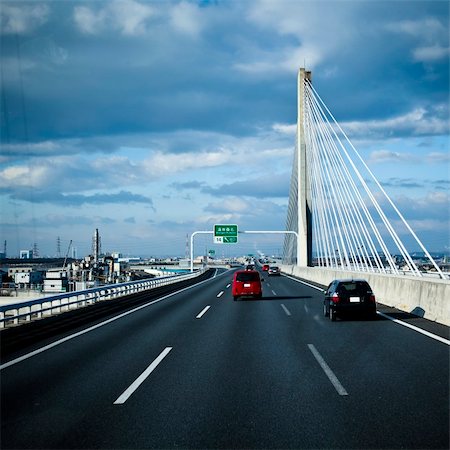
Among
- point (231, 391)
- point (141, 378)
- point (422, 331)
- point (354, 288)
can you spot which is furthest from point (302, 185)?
point (231, 391)

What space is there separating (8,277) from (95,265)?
14816 millimetres

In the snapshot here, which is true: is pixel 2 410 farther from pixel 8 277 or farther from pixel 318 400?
pixel 8 277

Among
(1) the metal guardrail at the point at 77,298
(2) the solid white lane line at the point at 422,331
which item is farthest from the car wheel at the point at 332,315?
(1) the metal guardrail at the point at 77,298

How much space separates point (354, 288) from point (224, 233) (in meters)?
44.0

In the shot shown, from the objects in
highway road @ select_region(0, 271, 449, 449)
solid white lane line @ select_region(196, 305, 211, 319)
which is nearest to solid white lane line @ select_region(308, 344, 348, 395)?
highway road @ select_region(0, 271, 449, 449)

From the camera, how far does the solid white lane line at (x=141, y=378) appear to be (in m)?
7.21

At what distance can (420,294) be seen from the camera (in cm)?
1709

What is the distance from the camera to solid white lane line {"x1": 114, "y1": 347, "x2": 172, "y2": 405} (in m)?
7.21

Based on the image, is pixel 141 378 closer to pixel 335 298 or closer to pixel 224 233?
pixel 335 298

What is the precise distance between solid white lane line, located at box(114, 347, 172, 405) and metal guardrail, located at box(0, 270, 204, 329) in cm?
470

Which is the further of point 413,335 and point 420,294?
point 420,294

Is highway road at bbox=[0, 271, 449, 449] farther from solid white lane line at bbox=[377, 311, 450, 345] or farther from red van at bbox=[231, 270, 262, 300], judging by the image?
red van at bbox=[231, 270, 262, 300]

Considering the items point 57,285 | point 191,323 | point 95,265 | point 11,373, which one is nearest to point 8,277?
point 95,265

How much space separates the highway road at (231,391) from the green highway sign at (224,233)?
4618cm
